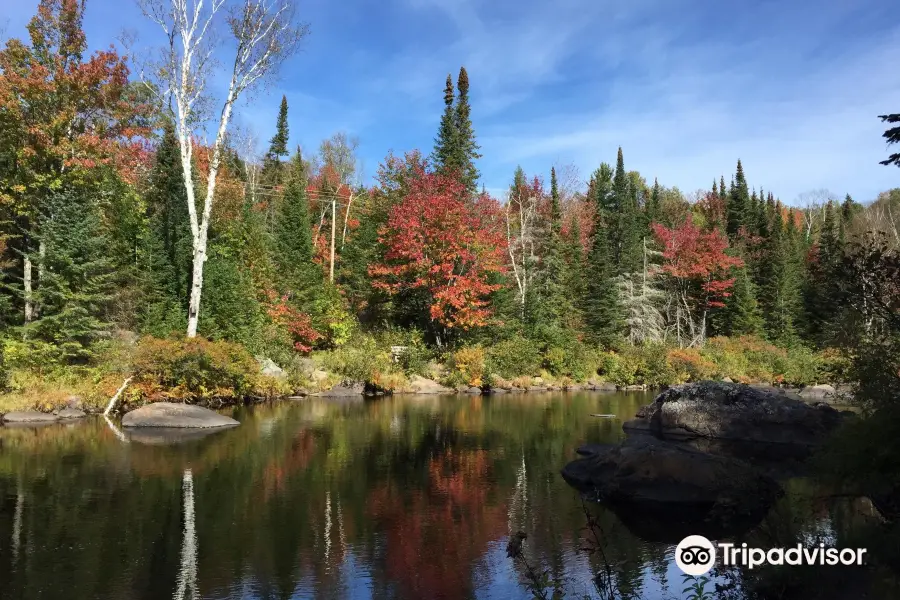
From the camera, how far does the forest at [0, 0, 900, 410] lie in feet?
59.9

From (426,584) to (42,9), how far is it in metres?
22.8

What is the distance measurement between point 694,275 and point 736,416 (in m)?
26.9

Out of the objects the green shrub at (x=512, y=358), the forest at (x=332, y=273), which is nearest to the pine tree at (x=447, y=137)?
the forest at (x=332, y=273)

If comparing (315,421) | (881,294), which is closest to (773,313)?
(315,421)

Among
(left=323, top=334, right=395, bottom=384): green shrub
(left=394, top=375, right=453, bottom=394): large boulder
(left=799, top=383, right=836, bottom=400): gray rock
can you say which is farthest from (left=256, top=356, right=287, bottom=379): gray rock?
(left=799, top=383, right=836, bottom=400): gray rock

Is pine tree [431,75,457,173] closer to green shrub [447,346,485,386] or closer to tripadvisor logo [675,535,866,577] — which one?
green shrub [447,346,485,386]

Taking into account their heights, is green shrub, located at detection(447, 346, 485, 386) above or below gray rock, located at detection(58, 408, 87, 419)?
above

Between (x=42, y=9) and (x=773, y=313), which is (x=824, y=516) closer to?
(x=42, y=9)

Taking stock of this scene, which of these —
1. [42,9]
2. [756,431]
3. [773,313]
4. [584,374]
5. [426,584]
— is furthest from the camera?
[773,313]

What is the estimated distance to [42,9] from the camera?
1953 cm

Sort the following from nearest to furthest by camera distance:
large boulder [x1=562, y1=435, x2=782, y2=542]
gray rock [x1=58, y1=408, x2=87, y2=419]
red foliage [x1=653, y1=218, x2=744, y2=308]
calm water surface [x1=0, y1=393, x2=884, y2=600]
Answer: calm water surface [x1=0, y1=393, x2=884, y2=600] → large boulder [x1=562, y1=435, x2=782, y2=542] → gray rock [x1=58, y1=408, x2=87, y2=419] → red foliage [x1=653, y1=218, x2=744, y2=308]

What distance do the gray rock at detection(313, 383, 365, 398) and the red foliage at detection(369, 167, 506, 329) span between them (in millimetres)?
5406

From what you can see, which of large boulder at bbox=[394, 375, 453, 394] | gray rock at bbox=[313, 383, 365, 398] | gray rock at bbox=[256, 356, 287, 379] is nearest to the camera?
gray rock at bbox=[256, 356, 287, 379]

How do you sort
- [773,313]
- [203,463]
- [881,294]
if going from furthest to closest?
[773,313] → [203,463] → [881,294]
